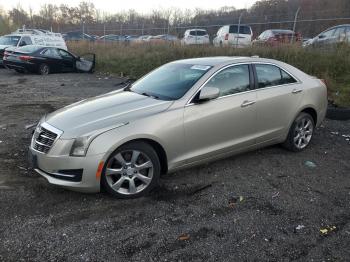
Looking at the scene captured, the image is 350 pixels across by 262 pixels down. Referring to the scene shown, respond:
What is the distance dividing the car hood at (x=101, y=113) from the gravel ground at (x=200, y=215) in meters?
0.83

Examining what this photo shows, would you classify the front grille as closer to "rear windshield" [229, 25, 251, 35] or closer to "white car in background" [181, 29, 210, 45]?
"white car in background" [181, 29, 210, 45]

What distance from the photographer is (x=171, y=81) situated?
523 cm

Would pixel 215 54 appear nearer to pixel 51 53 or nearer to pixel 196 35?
pixel 196 35

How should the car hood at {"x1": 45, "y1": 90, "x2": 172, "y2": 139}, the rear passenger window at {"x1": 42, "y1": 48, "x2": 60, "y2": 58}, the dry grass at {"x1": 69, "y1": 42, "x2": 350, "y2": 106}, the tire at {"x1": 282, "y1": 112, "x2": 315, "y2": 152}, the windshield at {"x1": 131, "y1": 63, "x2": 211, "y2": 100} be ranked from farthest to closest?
the rear passenger window at {"x1": 42, "y1": 48, "x2": 60, "y2": 58}
the dry grass at {"x1": 69, "y1": 42, "x2": 350, "y2": 106}
the tire at {"x1": 282, "y1": 112, "x2": 315, "y2": 152}
the windshield at {"x1": 131, "y1": 63, "x2": 211, "y2": 100}
the car hood at {"x1": 45, "y1": 90, "x2": 172, "y2": 139}

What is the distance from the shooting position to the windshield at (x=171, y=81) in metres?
4.89

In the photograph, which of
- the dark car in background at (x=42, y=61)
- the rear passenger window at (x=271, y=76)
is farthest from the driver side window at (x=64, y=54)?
the rear passenger window at (x=271, y=76)

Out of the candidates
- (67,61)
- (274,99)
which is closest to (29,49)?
(67,61)

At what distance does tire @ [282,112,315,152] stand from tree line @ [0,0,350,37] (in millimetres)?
10721

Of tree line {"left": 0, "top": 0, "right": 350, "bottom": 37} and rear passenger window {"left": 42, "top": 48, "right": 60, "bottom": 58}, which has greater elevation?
tree line {"left": 0, "top": 0, "right": 350, "bottom": 37}

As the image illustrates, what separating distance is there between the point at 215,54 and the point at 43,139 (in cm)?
1209

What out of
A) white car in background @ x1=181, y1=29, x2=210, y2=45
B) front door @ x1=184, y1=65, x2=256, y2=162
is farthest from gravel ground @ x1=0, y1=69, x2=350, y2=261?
white car in background @ x1=181, y1=29, x2=210, y2=45

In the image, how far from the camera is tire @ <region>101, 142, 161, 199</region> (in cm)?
417

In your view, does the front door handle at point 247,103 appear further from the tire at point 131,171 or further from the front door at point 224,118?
the tire at point 131,171

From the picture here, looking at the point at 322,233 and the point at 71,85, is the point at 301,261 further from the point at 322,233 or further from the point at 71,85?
the point at 71,85
